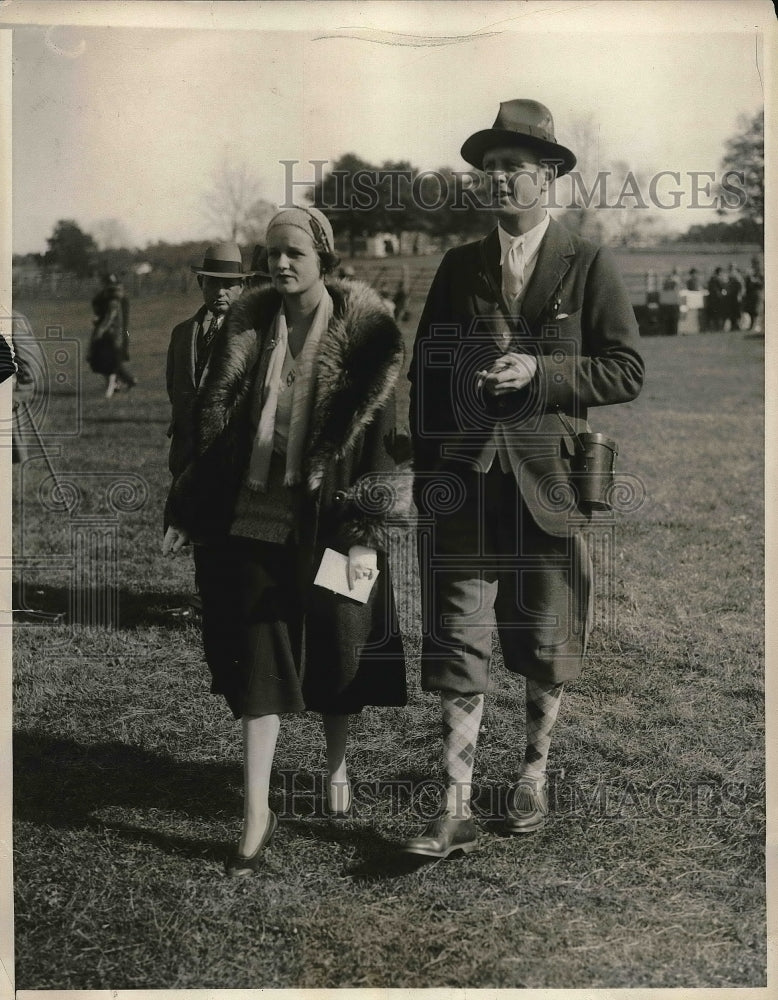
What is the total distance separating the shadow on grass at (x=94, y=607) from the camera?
178 inches

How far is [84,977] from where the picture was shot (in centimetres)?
370

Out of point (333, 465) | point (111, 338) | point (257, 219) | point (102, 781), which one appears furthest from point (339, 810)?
point (111, 338)

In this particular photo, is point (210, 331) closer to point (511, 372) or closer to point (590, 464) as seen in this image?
point (511, 372)

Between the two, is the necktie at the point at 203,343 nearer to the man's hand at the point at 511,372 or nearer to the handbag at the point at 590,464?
the man's hand at the point at 511,372

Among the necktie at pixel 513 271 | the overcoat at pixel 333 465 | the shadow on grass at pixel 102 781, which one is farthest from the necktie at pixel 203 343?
the shadow on grass at pixel 102 781

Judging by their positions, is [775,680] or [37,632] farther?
[37,632]

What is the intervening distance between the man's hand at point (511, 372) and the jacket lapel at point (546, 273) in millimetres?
130

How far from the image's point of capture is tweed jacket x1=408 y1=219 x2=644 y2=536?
3703 mm

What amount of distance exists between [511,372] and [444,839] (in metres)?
1.52

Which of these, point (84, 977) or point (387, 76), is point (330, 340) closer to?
point (387, 76)

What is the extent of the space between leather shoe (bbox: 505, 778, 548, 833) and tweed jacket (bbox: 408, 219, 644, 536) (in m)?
0.92

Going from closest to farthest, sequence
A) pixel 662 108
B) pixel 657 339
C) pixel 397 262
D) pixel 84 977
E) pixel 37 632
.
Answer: pixel 84 977, pixel 662 108, pixel 37 632, pixel 397 262, pixel 657 339

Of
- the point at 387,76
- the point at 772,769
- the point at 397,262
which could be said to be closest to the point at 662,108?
the point at 387,76

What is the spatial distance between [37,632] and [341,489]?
1842 millimetres
